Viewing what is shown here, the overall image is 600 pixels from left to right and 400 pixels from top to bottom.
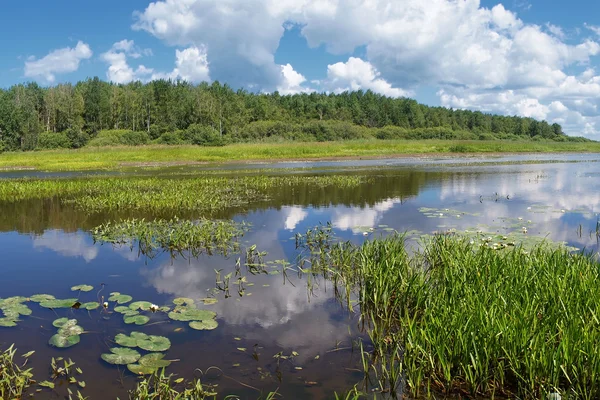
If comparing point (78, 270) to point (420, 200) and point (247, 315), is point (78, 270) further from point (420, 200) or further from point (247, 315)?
point (420, 200)

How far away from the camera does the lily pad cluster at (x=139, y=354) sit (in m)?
5.65

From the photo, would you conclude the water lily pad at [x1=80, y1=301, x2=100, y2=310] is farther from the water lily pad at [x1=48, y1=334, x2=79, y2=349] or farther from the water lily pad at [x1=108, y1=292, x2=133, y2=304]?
the water lily pad at [x1=48, y1=334, x2=79, y2=349]

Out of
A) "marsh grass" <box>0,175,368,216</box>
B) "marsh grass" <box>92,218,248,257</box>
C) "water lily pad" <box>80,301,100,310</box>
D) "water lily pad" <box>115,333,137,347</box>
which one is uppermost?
"marsh grass" <box>0,175,368,216</box>

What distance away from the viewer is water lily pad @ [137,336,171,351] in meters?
6.12

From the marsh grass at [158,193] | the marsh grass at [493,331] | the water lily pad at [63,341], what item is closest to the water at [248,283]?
the water lily pad at [63,341]

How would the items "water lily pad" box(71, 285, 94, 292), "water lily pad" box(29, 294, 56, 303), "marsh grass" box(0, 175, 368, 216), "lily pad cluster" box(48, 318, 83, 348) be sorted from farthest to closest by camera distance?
"marsh grass" box(0, 175, 368, 216) → "water lily pad" box(71, 285, 94, 292) → "water lily pad" box(29, 294, 56, 303) → "lily pad cluster" box(48, 318, 83, 348)

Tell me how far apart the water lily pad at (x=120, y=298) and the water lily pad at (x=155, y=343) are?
1894 mm

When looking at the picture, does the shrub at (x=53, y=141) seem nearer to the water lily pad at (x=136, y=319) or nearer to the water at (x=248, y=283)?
the water at (x=248, y=283)

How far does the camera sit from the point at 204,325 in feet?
22.7

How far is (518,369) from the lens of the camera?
4762 millimetres

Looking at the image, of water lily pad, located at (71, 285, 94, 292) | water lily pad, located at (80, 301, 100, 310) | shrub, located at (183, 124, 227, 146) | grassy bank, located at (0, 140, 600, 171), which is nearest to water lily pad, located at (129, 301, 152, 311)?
water lily pad, located at (80, 301, 100, 310)

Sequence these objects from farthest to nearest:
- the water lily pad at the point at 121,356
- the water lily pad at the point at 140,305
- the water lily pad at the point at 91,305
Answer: the water lily pad at the point at 91,305
the water lily pad at the point at 140,305
the water lily pad at the point at 121,356

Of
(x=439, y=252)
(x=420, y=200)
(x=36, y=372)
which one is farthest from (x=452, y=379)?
(x=420, y=200)

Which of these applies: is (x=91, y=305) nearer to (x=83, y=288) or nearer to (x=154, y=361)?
(x=83, y=288)
